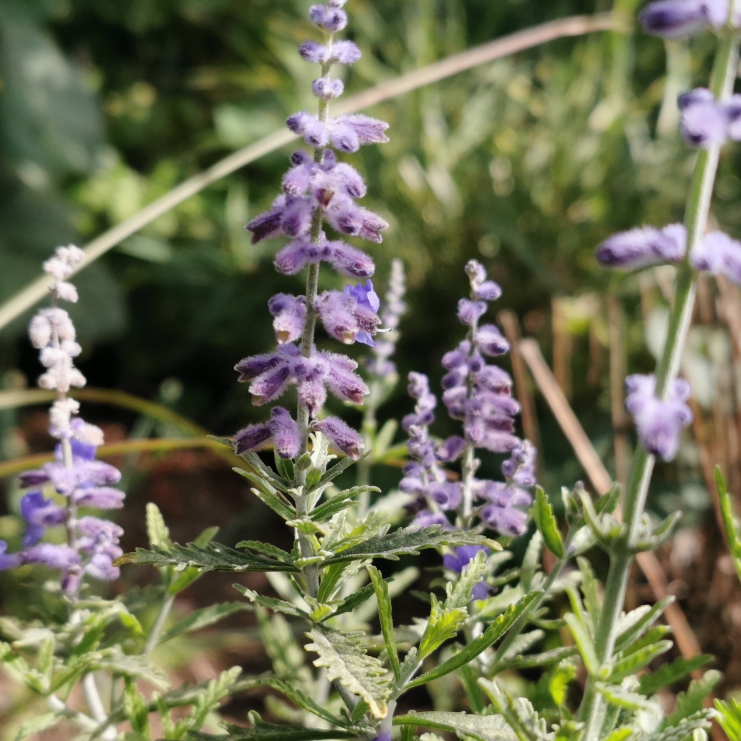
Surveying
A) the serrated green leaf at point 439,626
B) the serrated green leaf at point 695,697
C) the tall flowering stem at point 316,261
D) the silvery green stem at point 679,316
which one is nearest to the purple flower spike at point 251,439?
the tall flowering stem at point 316,261

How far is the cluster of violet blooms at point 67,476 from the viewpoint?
3.14ft

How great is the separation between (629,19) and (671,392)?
289 cm

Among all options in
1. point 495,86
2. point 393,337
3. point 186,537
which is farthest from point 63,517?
point 495,86

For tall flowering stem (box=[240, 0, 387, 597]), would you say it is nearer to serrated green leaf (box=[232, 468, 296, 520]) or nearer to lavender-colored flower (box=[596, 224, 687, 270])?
serrated green leaf (box=[232, 468, 296, 520])

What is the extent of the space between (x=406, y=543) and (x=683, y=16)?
0.51 metres

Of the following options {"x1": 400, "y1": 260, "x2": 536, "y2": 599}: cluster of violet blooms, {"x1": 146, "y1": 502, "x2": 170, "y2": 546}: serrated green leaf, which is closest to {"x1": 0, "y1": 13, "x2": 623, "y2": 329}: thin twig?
{"x1": 146, "y1": 502, "x2": 170, "y2": 546}: serrated green leaf

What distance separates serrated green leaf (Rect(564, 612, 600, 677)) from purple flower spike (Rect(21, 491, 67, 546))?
661 millimetres

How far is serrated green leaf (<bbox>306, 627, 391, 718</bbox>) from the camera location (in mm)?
719

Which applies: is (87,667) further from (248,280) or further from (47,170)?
(47,170)

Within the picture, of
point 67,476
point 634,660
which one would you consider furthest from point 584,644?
point 67,476

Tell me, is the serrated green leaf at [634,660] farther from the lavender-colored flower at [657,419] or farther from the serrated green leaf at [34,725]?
the serrated green leaf at [34,725]

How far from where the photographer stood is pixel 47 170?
10.5 ft

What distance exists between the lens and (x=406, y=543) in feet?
2.54

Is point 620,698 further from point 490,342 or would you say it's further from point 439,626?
point 490,342
